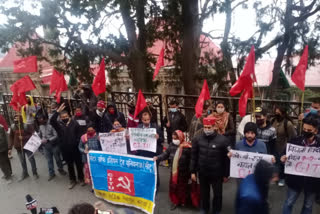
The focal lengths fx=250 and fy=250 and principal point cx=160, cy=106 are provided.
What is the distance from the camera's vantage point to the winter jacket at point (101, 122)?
5746 mm

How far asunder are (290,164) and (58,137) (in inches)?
191

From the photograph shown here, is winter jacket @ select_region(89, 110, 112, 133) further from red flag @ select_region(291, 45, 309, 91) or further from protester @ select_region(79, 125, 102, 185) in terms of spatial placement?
red flag @ select_region(291, 45, 309, 91)

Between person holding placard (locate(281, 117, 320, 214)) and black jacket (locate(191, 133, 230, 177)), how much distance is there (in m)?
0.84

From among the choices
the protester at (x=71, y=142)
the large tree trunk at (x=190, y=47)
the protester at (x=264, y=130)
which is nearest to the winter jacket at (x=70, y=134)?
the protester at (x=71, y=142)

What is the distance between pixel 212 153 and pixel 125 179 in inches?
68.2

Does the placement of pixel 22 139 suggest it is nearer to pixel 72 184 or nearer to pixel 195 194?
pixel 72 184

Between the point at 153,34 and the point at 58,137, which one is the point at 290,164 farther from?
the point at 153,34

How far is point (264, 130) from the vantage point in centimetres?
427

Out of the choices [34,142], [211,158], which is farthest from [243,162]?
[34,142]

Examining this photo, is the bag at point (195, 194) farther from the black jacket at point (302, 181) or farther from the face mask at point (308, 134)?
the face mask at point (308, 134)

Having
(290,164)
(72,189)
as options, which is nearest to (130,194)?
(72,189)

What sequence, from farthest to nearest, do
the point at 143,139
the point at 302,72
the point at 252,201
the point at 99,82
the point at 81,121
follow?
the point at 99,82 < the point at 81,121 < the point at 143,139 < the point at 302,72 < the point at 252,201

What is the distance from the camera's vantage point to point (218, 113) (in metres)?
4.97

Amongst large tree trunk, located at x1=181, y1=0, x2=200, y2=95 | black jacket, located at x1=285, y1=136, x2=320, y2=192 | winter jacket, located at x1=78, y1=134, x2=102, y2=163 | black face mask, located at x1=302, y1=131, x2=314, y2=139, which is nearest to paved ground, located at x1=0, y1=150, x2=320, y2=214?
black jacket, located at x1=285, y1=136, x2=320, y2=192
